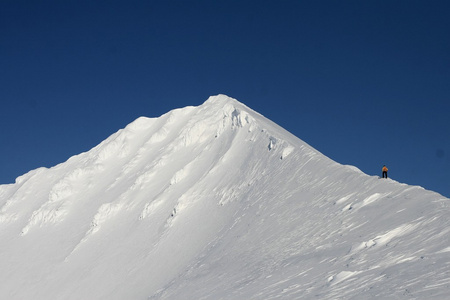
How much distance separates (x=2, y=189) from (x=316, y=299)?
107666mm

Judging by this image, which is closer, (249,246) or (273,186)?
(249,246)

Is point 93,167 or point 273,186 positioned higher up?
point 93,167

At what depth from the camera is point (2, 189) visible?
414ft

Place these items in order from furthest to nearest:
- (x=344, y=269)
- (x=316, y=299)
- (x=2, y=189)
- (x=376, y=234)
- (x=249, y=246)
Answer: (x=2, y=189) < (x=249, y=246) < (x=376, y=234) < (x=344, y=269) < (x=316, y=299)

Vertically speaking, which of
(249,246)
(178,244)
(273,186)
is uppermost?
(273,186)

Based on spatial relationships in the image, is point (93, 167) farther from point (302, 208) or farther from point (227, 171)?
point (302, 208)

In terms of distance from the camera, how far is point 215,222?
6944cm

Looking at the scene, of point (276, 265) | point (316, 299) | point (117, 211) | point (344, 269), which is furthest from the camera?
point (117, 211)

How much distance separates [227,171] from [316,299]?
46.6m

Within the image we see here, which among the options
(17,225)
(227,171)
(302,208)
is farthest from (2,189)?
(302,208)

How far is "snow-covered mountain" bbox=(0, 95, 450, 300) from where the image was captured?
38469mm

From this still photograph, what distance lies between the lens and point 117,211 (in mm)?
89250

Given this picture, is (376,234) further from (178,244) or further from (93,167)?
(93,167)

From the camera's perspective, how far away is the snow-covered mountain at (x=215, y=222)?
38.5 m
